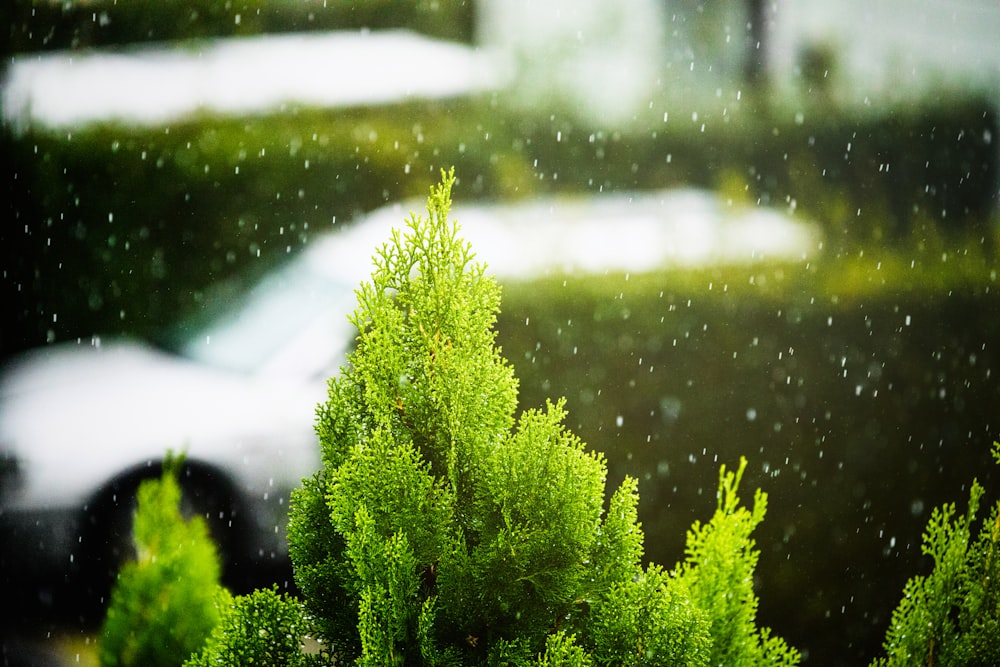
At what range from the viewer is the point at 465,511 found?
152cm

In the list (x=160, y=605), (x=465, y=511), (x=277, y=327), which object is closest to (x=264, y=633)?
(x=465, y=511)

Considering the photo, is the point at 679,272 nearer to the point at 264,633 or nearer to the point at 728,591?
the point at 728,591

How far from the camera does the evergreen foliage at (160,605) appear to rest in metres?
2.14

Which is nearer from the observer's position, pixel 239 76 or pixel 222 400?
pixel 222 400

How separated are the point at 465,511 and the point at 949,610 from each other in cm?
122

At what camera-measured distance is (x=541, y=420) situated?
1.51 meters

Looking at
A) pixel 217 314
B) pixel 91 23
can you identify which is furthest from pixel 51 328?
pixel 91 23

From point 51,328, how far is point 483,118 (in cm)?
266

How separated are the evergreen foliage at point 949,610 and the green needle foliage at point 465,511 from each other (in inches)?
25.2

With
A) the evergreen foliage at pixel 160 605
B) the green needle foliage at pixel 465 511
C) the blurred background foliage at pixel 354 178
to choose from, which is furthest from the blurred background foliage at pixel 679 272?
the green needle foliage at pixel 465 511

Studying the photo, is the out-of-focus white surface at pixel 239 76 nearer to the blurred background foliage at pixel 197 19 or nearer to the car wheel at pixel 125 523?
the blurred background foliage at pixel 197 19

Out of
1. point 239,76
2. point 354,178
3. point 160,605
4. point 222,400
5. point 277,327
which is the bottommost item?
point 160,605

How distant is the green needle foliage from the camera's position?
1435mm

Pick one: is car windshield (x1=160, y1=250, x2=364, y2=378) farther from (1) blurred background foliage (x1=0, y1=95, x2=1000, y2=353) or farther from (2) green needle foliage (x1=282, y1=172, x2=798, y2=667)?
(2) green needle foliage (x1=282, y1=172, x2=798, y2=667)
